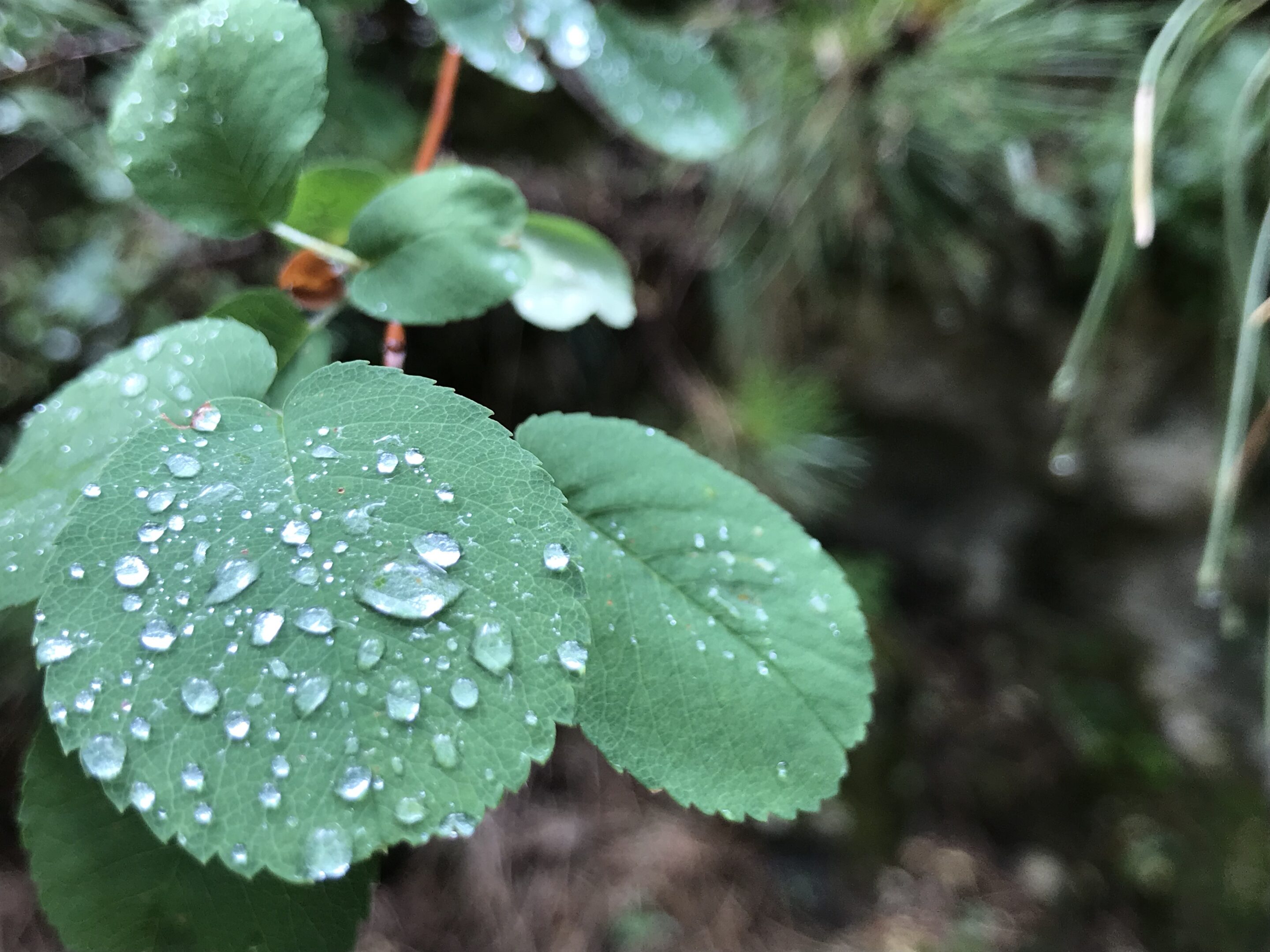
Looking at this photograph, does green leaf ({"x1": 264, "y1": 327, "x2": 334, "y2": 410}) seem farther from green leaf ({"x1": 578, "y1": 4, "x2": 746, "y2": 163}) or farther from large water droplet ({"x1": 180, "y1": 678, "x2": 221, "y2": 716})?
green leaf ({"x1": 578, "y1": 4, "x2": 746, "y2": 163})

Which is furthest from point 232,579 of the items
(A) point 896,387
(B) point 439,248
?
(A) point 896,387

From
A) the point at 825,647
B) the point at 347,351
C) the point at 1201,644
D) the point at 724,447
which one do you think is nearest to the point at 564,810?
the point at 724,447

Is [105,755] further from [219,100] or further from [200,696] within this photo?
[219,100]

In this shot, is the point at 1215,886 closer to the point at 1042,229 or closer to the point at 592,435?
the point at 1042,229

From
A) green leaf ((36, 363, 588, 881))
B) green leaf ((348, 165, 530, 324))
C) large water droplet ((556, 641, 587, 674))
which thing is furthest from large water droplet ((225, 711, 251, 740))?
green leaf ((348, 165, 530, 324))

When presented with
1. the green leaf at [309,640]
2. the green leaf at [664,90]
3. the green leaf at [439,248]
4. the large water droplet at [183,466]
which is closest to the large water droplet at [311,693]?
the green leaf at [309,640]

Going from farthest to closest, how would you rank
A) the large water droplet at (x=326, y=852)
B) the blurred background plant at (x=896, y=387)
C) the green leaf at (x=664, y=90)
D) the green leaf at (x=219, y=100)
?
1. the blurred background plant at (x=896, y=387)
2. the green leaf at (x=664, y=90)
3. the green leaf at (x=219, y=100)
4. the large water droplet at (x=326, y=852)

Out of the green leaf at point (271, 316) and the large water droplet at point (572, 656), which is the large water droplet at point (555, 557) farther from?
the green leaf at point (271, 316)
